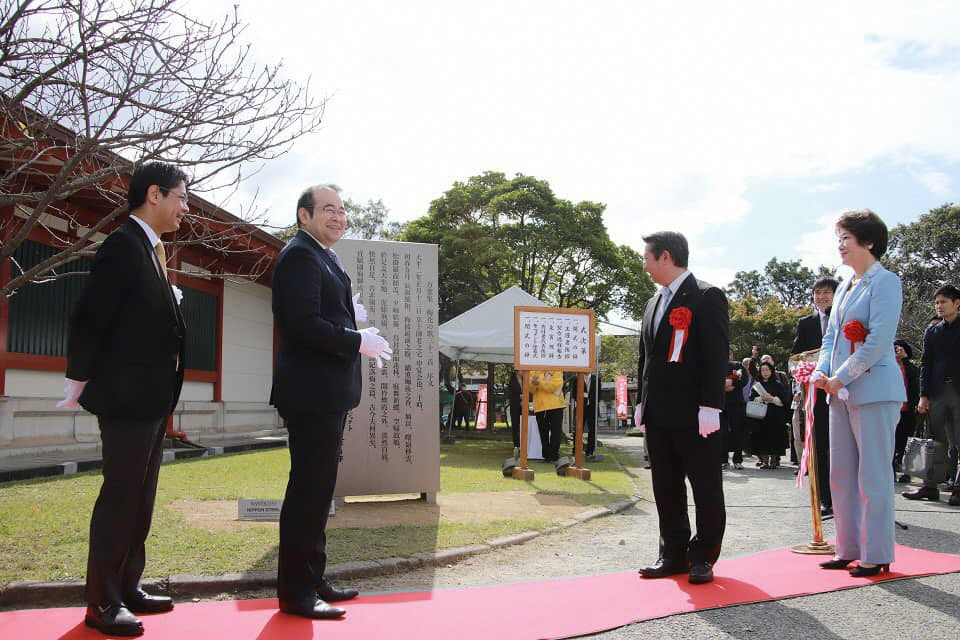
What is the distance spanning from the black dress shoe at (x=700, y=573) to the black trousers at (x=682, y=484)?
3 cm

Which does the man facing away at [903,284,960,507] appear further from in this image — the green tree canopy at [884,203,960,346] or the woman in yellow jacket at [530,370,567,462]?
the green tree canopy at [884,203,960,346]

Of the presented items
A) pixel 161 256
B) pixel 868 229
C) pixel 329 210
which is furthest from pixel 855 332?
pixel 161 256

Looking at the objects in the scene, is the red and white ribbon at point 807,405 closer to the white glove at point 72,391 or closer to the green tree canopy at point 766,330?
the white glove at point 72,391

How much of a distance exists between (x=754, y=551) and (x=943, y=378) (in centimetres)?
354

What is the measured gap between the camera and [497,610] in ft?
10.4

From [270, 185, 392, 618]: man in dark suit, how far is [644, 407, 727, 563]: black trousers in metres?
1.71

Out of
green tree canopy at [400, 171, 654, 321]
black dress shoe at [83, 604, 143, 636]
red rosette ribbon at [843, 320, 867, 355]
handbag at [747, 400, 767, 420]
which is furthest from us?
green tree canopy at [400, 171, 654, 321]

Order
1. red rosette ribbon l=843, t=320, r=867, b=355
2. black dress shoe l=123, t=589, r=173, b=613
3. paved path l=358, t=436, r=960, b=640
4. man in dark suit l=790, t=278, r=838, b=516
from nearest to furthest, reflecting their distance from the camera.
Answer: paved path l=358, t=436, r=960, b=640 → black dress shoe l=123, t=589, r=173, b=613 → red rosette ribbon l=843, t=320, r=867, b=355 → man in dark suit l=790, t=278, r=838, b=516

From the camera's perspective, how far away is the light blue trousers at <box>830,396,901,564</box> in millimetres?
3691

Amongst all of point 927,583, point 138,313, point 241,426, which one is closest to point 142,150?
point 138,313

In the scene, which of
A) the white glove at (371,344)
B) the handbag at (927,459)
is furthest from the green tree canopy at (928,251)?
the white glove at (371,344)

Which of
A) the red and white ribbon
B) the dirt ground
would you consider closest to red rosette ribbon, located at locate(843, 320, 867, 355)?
the red and white ribbon

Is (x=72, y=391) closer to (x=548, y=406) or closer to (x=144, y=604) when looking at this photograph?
(x=144, y=604)

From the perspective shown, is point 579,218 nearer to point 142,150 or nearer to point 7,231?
point 7,231
